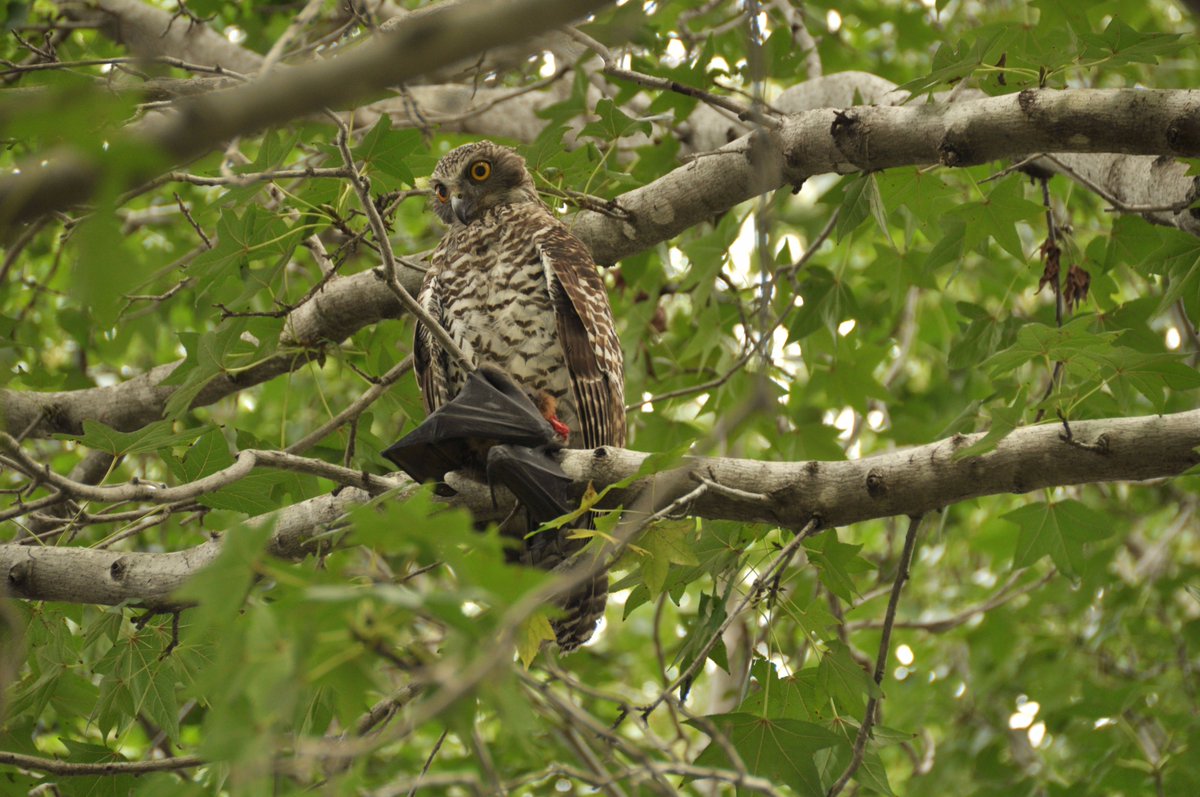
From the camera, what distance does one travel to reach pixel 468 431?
3.12 meters

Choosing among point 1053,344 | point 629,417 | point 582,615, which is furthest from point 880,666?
point 629,417

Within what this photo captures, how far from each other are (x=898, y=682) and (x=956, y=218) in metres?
2.89

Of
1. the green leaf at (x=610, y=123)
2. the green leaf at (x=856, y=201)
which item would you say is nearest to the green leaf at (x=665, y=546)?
the green leaf at (x=856, y=201)

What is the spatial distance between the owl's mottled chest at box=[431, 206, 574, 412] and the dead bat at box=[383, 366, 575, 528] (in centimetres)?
79

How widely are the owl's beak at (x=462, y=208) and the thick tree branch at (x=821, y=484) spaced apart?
6.28ft

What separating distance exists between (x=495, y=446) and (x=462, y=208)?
6.14 ft

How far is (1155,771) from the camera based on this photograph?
4.49m

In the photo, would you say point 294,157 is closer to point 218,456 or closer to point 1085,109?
point 218,456

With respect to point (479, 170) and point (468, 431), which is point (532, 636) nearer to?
point (468, 431)

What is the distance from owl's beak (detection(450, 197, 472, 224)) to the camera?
4.71 metres

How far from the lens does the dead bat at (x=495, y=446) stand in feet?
9.91

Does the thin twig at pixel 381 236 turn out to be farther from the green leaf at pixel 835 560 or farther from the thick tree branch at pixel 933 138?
the green leaf at pixel 835 560

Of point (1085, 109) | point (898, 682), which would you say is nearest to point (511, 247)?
point (1085, 109)

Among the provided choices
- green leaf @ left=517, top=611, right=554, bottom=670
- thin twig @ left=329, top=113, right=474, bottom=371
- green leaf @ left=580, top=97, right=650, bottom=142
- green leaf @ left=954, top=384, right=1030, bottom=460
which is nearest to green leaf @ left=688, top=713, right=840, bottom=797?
green leaf @ left=517, top=611, right=554, bottom=670
